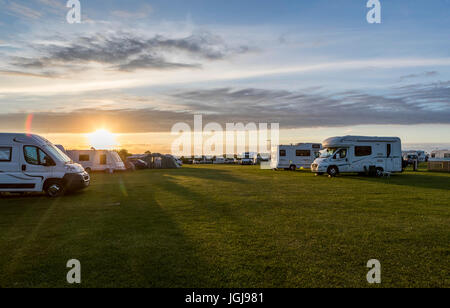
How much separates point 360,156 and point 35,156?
68.8 feet

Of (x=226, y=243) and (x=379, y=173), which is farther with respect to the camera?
(x=379, y=173)

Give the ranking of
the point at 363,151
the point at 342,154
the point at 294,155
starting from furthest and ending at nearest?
the point at 294,155
the point at 363,151
the point at 342,154

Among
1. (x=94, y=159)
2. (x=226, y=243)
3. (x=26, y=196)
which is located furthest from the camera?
(x=94, y=159)

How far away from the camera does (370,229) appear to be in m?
7.67

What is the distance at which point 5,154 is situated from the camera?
13.0m

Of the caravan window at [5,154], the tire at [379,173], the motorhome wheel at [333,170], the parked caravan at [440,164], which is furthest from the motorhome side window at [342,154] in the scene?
the caravan window at [5,154]

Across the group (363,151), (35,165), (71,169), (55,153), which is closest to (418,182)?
(363,151)

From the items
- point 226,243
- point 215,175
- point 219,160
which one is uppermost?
point 219,160

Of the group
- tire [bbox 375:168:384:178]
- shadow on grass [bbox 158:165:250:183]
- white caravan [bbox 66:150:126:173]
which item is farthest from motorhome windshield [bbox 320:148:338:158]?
white caravan [bbox 66:150:126:173]

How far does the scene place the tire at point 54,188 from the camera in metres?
13.4

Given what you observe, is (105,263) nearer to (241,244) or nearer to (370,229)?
(241,244)

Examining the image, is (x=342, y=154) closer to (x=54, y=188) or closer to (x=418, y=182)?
(x=418, y=182)

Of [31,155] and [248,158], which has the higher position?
[31,155]

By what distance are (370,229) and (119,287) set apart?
5721 mm
